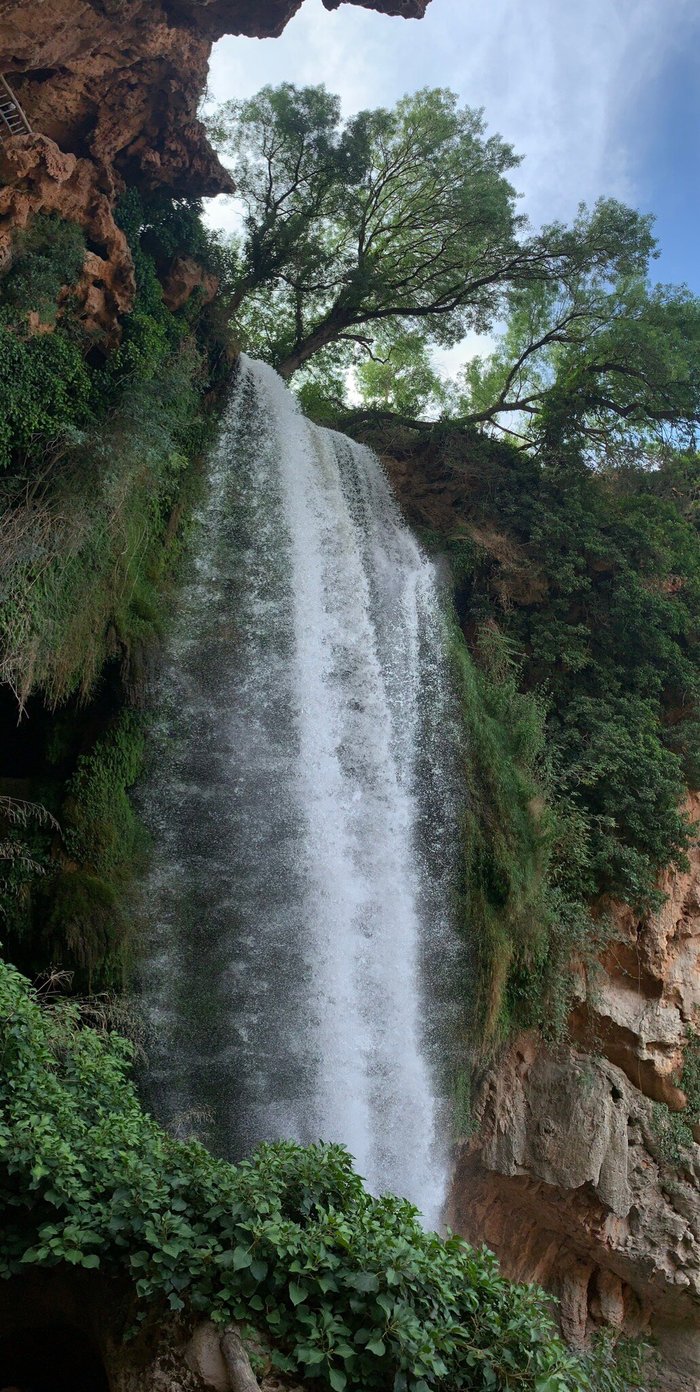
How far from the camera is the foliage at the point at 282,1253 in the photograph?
511 centimetres

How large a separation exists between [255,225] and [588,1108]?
1577 centimetres

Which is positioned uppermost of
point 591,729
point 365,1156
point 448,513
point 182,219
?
point 182,219

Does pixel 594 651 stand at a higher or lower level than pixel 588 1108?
higher

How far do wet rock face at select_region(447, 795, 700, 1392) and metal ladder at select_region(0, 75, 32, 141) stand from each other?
11470 mm

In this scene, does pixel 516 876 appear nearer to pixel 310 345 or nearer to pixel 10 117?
pixel 10 117

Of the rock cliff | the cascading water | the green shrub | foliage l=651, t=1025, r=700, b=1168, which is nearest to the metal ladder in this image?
the rock cliff

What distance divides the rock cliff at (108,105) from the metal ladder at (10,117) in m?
0.18

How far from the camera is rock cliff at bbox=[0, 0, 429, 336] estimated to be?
976 cm

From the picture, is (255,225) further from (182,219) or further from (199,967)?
(199,967)

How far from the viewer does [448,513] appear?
16031mm

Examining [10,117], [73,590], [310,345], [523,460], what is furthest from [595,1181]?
[310,345]

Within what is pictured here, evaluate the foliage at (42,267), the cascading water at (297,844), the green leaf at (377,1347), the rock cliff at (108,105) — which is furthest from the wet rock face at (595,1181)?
the rock cliff at (108,105)

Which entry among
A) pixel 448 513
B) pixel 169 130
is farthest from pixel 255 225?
pixel 448 513

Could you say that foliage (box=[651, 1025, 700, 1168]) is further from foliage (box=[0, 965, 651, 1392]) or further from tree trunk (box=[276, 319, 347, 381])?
tree trunk (box=[276, 319, 347, 381])
